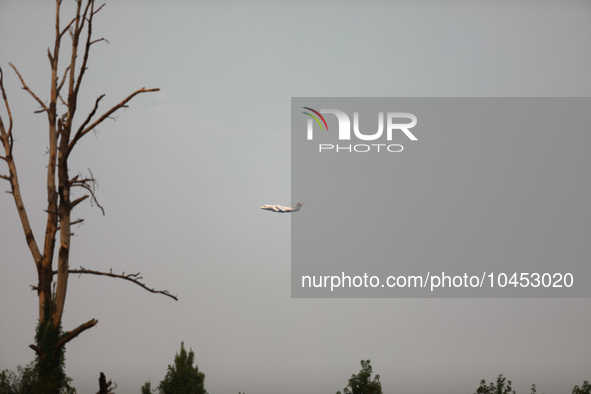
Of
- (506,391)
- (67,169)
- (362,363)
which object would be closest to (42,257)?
(67,169)

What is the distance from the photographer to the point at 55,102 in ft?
28.7

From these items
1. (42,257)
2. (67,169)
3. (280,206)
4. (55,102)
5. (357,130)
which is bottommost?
(42,257)

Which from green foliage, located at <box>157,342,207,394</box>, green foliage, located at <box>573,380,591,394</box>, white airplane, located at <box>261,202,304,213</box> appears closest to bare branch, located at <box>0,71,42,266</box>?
green foliage, located at <box>157,342,207,394</box>

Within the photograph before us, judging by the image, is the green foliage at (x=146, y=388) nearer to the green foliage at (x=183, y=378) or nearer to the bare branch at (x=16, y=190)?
the green foliage at (x=183, y=378)

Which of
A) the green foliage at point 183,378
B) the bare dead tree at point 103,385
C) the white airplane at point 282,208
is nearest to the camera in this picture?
the bare dead tree at point 103,385

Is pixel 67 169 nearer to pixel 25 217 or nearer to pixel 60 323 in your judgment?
pixel 25 217

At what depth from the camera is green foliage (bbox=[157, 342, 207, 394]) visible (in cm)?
1764

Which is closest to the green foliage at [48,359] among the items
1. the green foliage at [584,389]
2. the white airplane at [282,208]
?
the white airplane at [282,208]

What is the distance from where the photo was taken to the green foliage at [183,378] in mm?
17641

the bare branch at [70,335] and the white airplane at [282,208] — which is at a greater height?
the white airplane at [282,208]

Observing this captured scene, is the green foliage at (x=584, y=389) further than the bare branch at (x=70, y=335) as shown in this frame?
Yes

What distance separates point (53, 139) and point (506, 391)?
24869 millimetres

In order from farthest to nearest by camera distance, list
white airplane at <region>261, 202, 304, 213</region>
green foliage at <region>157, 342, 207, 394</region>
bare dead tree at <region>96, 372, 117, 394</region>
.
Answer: white airplane at <region>261, 202, 304, 213</region> < green foliage at <region>157, 342, 207, 394</region> < bare dead tree at <region>96, 372, 117, 394</region>

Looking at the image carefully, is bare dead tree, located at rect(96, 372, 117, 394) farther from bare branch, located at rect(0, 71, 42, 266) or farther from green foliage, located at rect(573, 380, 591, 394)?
green foliage, located at rect(573, 380, 591, 394)
